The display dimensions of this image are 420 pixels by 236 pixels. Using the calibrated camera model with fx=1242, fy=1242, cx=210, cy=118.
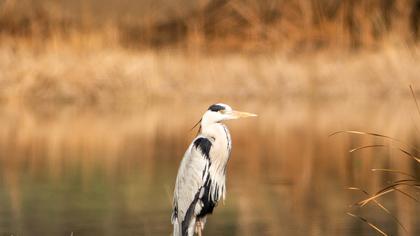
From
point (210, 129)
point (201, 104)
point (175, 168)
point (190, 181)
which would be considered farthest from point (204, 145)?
point (201, 104)

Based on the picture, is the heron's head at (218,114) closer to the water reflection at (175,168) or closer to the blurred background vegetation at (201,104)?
the water reflection at (175,168)

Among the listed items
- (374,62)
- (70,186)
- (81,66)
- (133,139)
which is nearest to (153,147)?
(133,139)

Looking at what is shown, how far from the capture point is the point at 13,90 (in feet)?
51.9

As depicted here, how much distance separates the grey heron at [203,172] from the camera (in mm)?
6430

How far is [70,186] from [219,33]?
9328 mm

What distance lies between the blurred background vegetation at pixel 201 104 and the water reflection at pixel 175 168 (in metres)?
0.02

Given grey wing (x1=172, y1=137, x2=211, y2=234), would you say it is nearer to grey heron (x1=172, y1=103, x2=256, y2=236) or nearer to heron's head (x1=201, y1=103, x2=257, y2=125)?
grey heron (x1=172, y1=103, x2=256, y2=236)

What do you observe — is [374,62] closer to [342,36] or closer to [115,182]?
[342,36]

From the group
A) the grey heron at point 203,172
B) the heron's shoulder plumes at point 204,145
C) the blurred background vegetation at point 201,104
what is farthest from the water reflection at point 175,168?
the heron's shoulder plumes at point 204,145

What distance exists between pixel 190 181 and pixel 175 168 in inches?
159

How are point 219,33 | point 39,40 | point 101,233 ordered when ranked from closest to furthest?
1. point 101,233
2. point 39,40
3. point 219,33

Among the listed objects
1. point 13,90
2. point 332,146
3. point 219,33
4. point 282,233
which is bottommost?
point 282,233

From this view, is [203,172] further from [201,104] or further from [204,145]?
[201,104]

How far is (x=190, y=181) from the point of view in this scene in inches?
254
